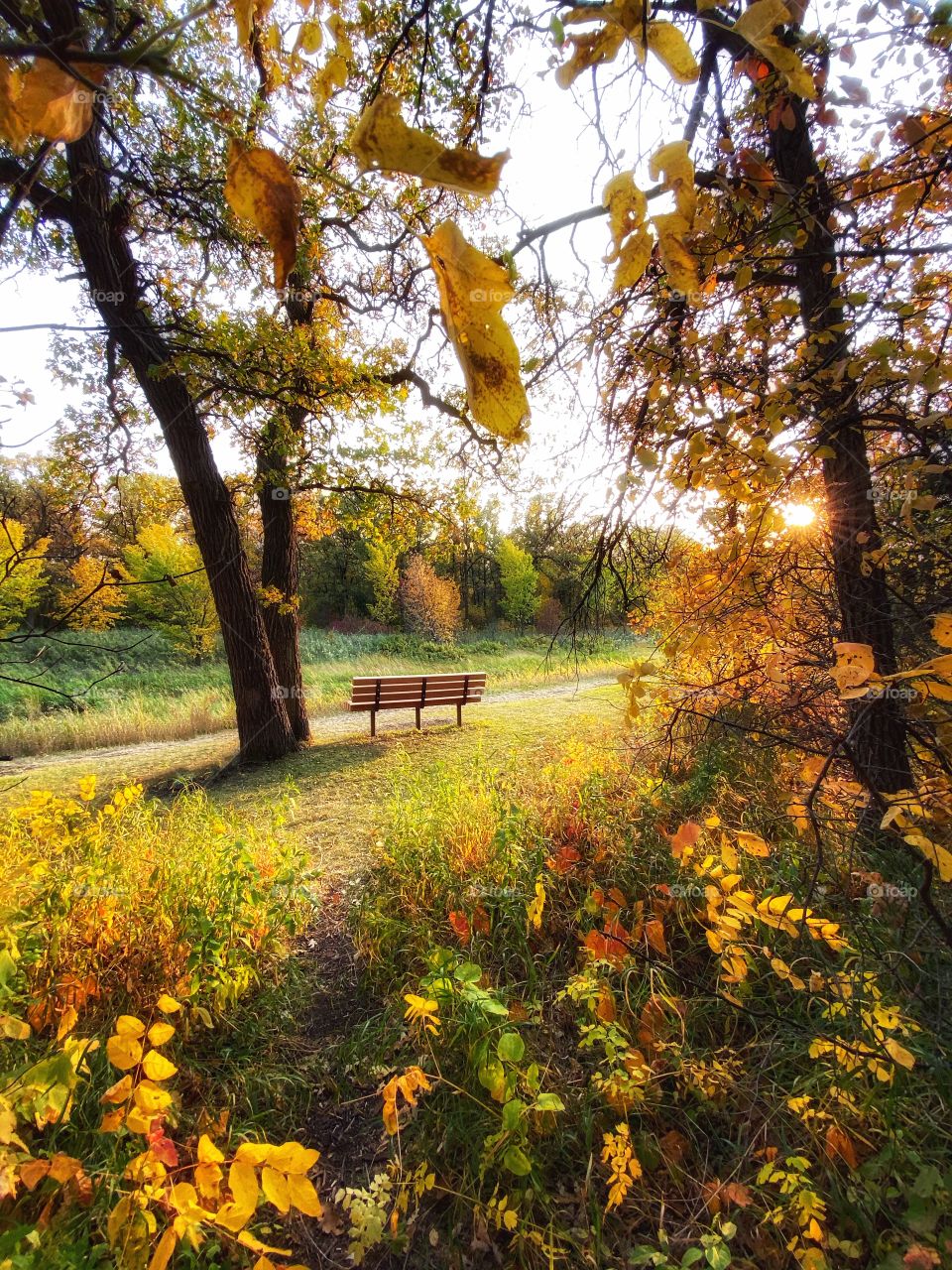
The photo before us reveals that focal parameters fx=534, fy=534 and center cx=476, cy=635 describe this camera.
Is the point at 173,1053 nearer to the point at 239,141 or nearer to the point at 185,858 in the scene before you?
the point at 185,858

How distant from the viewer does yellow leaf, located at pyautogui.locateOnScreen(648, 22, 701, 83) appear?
0.48m

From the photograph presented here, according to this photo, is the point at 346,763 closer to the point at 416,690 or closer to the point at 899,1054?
the point at 416,690

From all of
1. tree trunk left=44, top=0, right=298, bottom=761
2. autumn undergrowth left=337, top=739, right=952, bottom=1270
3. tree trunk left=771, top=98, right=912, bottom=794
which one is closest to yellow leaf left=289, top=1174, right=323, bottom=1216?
autumn undergrowth left=337, top=739, right=952, bottom=1270

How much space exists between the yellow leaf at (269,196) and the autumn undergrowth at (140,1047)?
51.3 inches

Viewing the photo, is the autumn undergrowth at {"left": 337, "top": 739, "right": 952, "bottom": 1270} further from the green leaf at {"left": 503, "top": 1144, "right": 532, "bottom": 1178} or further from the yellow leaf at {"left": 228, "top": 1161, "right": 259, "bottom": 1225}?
the yellow leaf at {"left": 228, "top": 1161, "right": 259, "bottom": 1225}

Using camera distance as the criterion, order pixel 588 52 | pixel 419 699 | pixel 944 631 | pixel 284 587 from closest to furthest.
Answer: pixel 588 52 < pixel 944 631 < pixel 284 587 < pixel 419 699

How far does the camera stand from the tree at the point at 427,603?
1036 inches

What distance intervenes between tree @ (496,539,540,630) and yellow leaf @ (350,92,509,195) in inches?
1098

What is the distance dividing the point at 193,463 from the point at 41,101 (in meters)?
6.12

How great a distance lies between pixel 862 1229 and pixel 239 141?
2565mm

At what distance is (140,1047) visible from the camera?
1.18 meters

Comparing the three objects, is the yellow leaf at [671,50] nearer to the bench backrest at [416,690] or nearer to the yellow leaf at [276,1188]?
the yellow leaf at [276,1188]

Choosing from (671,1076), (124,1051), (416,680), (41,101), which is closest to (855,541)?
(671,1076)

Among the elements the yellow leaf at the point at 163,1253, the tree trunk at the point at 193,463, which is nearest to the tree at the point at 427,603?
the tree trunk at the point at 193,463
